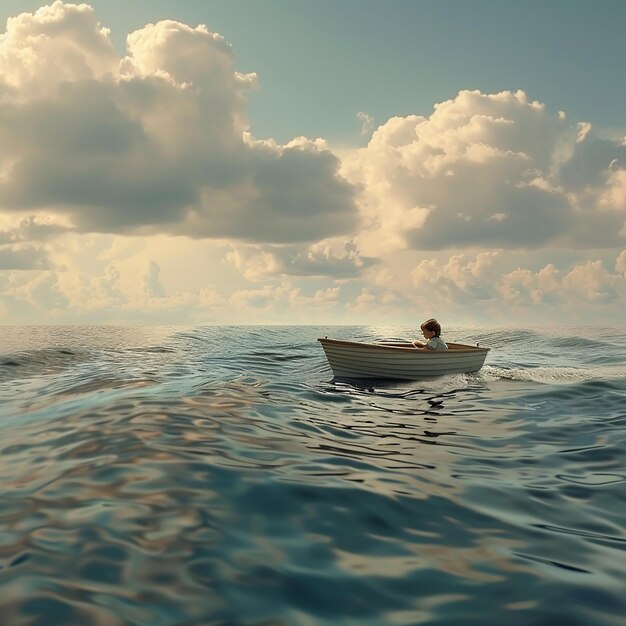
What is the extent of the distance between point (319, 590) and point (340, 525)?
1.45m

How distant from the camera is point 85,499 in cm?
588

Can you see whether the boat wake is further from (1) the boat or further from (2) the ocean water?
(2) the ocean water

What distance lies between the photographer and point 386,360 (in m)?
20.2

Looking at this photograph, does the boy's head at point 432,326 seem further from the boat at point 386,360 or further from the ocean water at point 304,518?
the ocean water at point 304,518

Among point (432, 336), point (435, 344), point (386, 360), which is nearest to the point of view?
point (386, 360)

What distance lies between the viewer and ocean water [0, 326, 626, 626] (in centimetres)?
366

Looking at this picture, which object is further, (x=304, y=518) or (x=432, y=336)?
(x=432, y=336)

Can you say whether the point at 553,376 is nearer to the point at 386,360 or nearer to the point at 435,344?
the point at 435,344

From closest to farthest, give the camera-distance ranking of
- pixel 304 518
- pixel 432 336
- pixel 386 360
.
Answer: pixel 304 518 → pixel 386 360 → pixel 432 336

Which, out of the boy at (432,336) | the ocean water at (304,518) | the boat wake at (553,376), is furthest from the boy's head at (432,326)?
the ocean water at (304,518)

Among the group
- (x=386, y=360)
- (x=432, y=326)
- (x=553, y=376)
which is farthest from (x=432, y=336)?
(x=553, y=376)

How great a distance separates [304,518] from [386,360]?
15161 mm

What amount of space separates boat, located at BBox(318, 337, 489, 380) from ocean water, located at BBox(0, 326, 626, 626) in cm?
725

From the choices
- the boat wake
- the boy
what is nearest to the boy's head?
the boy
